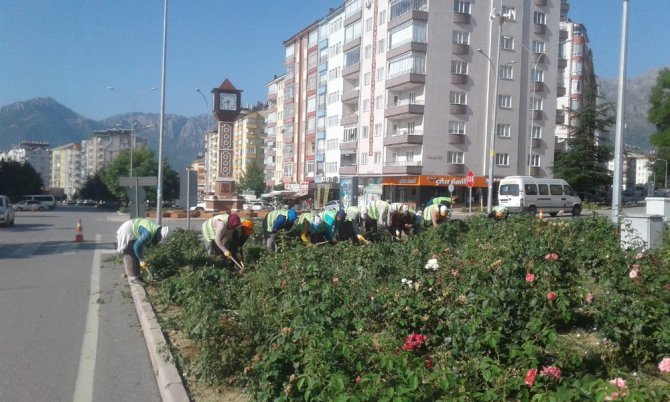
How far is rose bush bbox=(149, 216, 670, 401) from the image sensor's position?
157 inches

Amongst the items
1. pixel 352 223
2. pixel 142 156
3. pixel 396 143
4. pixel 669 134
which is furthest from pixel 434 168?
pixel 352 223

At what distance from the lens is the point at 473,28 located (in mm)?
56656

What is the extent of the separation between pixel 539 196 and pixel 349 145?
33.7m

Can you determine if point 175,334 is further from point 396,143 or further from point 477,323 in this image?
point 396,143

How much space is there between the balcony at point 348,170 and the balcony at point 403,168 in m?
6.74

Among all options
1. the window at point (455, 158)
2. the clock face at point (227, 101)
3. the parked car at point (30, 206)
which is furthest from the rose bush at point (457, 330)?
the parked car at point (30, 206)

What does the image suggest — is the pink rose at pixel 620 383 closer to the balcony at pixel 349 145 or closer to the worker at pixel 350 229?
the worker at pixel 350 229

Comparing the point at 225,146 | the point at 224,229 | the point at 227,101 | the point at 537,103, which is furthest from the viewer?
the point at 537,103

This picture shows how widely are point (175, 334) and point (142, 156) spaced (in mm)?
74178

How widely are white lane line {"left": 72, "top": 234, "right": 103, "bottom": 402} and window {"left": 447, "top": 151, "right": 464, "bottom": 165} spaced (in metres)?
47.2

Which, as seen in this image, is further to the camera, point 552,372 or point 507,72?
point 507,72

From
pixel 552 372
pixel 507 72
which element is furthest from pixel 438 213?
pixel 507 72

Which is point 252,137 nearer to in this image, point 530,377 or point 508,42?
point 508,42

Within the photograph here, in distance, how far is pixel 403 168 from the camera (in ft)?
186
